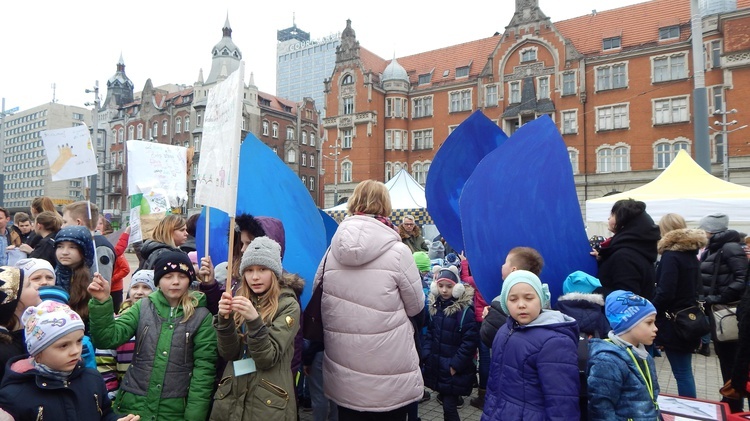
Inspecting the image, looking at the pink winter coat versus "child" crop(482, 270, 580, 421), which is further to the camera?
the pink winter coat

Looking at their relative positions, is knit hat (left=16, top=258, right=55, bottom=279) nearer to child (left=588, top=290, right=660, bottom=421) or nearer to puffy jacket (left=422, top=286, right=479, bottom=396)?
puffy jacket (left=422, top=286, right=479, bottom=396)

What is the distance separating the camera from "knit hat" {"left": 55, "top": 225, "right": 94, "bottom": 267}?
357 centimetres

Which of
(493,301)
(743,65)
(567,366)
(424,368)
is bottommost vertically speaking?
(424,368)

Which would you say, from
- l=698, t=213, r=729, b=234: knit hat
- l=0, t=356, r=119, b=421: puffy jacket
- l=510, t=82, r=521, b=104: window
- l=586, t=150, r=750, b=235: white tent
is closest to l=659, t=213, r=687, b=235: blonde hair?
l=698, t=213, r=729, b=234: knit hat

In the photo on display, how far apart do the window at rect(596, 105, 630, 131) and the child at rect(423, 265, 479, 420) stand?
31.9 metres

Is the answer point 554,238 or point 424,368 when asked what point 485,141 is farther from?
point 424,368

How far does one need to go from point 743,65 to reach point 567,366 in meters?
33.2

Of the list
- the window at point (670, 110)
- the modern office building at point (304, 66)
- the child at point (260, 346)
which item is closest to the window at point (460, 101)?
the window at point (670, 110)

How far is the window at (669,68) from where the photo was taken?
29750 mm

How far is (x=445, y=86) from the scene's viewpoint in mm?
39062

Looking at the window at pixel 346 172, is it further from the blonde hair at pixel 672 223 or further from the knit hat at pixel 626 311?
the knit hat at pixel 626 311

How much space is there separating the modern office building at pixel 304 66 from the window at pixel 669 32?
357ft

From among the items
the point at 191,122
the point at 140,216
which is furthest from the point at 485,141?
the point at 191,122

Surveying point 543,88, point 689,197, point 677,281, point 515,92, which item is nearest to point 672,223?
point 677,281
